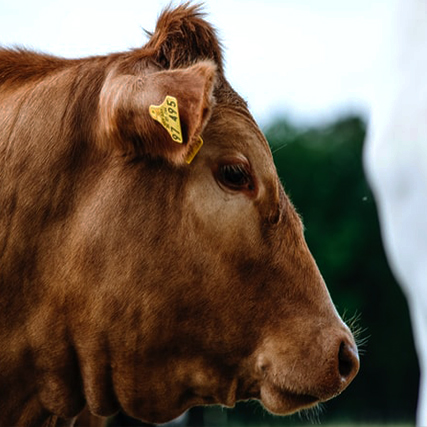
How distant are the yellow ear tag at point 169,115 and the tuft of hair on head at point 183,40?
39 cm

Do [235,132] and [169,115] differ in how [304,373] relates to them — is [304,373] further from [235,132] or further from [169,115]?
[169,115]

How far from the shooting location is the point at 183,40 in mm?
3895

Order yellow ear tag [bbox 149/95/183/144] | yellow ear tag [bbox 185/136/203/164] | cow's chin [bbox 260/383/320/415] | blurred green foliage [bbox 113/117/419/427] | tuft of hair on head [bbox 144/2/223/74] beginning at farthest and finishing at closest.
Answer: blurred green foliage [bbox 113/117/419/427], tuft of hair on head [bbox 144/2/223/74], cow's chin [bbox 260/383/320/415], yellow ear tag [bbox 185/136/203/164], yellow ear tag [bbox 149/95/183/144]

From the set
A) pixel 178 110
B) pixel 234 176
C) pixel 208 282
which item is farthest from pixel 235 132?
pixel 208 282

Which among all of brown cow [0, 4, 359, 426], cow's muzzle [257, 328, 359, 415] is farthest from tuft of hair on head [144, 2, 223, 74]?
cow's muzzle [257, 328, 359, 415]

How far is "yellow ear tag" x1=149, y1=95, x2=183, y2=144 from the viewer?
3.43 metres

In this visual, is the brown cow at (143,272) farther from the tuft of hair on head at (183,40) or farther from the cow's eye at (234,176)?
the tuft of hair on head at (183,40)

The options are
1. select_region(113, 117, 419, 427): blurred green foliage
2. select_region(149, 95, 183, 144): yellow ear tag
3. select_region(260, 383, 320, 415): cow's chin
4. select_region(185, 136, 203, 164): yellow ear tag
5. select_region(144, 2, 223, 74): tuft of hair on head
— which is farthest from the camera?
select_region(113, 117, 419, 427): blurred green foliage

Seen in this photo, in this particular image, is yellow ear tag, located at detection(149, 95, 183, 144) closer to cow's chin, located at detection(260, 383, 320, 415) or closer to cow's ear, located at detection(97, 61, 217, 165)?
cow's ear, located at detection(97, 61, 217, 165)

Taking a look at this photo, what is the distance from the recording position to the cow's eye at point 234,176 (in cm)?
368

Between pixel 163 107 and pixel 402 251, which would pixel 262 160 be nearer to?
pixel 163 107

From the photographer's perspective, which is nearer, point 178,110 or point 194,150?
point 178,110

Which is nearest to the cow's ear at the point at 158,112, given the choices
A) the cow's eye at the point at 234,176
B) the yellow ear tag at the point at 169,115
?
the yellow ear tag at the point at 169,115

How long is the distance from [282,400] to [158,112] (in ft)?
3.74
